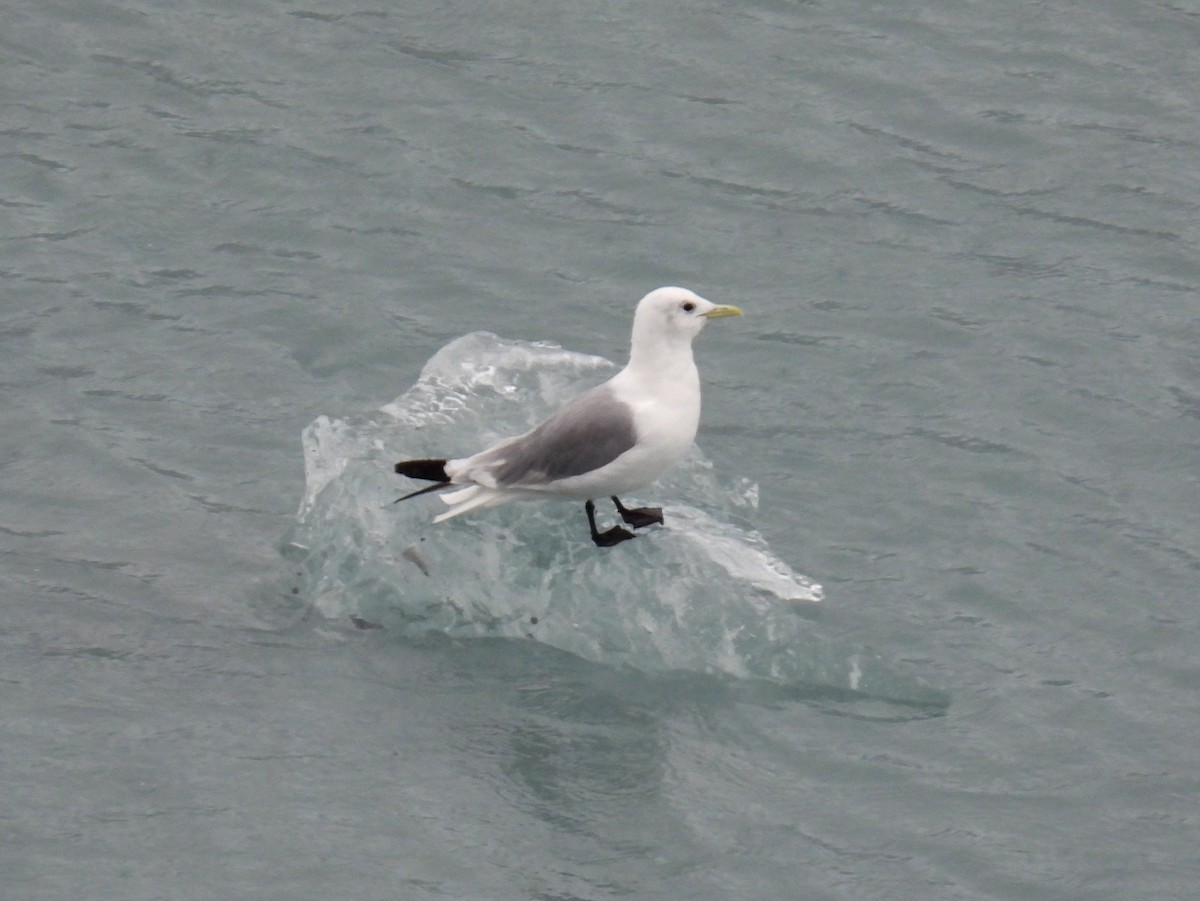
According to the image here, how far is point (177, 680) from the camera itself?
8.38 metres

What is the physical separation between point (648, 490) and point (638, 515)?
0.69 meters

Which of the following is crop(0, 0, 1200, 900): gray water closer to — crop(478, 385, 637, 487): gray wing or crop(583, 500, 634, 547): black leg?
crop(583, 500, 634, 547): black leg

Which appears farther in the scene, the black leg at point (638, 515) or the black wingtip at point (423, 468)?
the black leg at point (638, 515)

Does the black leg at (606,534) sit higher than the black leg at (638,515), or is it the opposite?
the black leg at (638,515)

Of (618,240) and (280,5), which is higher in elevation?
(280,5)

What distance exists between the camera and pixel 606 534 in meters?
8.91

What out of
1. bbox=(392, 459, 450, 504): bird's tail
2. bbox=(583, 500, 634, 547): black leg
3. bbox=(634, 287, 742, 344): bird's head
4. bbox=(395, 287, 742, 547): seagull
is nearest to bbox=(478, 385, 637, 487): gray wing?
bbox=(395, 287, 742, 547): seagull

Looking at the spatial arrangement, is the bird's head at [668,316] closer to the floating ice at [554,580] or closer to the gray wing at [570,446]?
the gray wing at [570,446]

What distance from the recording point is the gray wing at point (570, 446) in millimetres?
8430

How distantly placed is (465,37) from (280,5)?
4.80ft

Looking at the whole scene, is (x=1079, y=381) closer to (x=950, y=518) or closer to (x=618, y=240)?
(x=950, y=518)

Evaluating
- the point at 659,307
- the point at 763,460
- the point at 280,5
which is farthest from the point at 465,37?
the point at 659,307

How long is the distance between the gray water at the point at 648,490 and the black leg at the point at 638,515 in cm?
9

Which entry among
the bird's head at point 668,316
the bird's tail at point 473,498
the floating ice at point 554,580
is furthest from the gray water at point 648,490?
the bird's head at point 668,316
